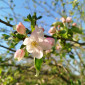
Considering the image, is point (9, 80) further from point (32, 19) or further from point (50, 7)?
point (50, 7)

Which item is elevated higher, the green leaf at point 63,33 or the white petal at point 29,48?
the green leaf at point 63,33

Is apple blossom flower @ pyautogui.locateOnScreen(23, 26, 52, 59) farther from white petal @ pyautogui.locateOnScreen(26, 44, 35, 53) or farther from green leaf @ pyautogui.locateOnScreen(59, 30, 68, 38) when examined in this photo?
green leaf @ pyautogui.locateOnScreen(59, 30, 68, 38)

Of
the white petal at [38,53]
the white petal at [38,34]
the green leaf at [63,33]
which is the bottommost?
the white petal at [38,53]

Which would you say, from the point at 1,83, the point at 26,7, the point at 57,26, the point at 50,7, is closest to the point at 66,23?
the point at 57,26

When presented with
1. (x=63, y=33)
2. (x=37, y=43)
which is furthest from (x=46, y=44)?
(x=63, y=33)

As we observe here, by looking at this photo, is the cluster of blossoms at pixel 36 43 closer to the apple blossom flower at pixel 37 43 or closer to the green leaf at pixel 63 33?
the apple blossom flower at pixel 37 43

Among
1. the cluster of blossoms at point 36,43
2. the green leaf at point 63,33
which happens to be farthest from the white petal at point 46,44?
the green leaf at point 63,33

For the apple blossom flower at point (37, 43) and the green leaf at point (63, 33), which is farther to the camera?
the green leaf at point (63, 33)

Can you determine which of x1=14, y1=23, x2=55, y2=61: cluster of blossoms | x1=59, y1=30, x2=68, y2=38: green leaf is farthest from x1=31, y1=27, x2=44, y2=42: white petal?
x1=59, y1=30, x2=68, y2=38: green leaf

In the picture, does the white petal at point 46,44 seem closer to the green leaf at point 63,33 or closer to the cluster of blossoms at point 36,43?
the cluster of blossoms at point 36,43
